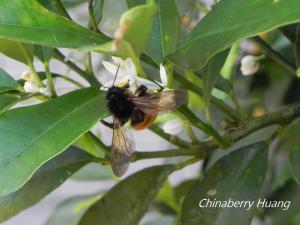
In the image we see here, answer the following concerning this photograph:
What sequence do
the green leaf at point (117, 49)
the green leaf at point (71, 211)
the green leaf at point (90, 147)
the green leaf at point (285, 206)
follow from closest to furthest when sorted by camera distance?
the green leaf at point (117, 49), the green leaf at point (90, 147), the green leaf at point (285, 206), the green leaf at point (71, 211)

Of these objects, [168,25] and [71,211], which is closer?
[168,25]

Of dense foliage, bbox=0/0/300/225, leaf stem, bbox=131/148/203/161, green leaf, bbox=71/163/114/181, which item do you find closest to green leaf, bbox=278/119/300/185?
dense foliage, bbox=0/0/300/225

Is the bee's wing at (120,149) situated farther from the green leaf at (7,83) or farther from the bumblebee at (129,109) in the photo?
the green leaf at (7,83)

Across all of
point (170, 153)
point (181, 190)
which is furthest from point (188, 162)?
point (181, 190)

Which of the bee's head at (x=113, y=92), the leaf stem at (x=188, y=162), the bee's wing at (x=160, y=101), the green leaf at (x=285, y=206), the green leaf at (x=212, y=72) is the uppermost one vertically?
the bee's head at (x=113, y=92)

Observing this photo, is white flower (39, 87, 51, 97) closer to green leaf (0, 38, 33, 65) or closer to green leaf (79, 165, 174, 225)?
green leaf (0, 38, 33, 65)

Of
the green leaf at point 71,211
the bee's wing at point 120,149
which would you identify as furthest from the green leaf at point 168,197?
the bee's wing at point 120,149

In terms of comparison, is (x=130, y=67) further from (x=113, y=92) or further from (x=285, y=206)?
(x=285, y=206)

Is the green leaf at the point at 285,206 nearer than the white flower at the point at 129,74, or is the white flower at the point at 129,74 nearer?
the white flower at the point at 129,74
